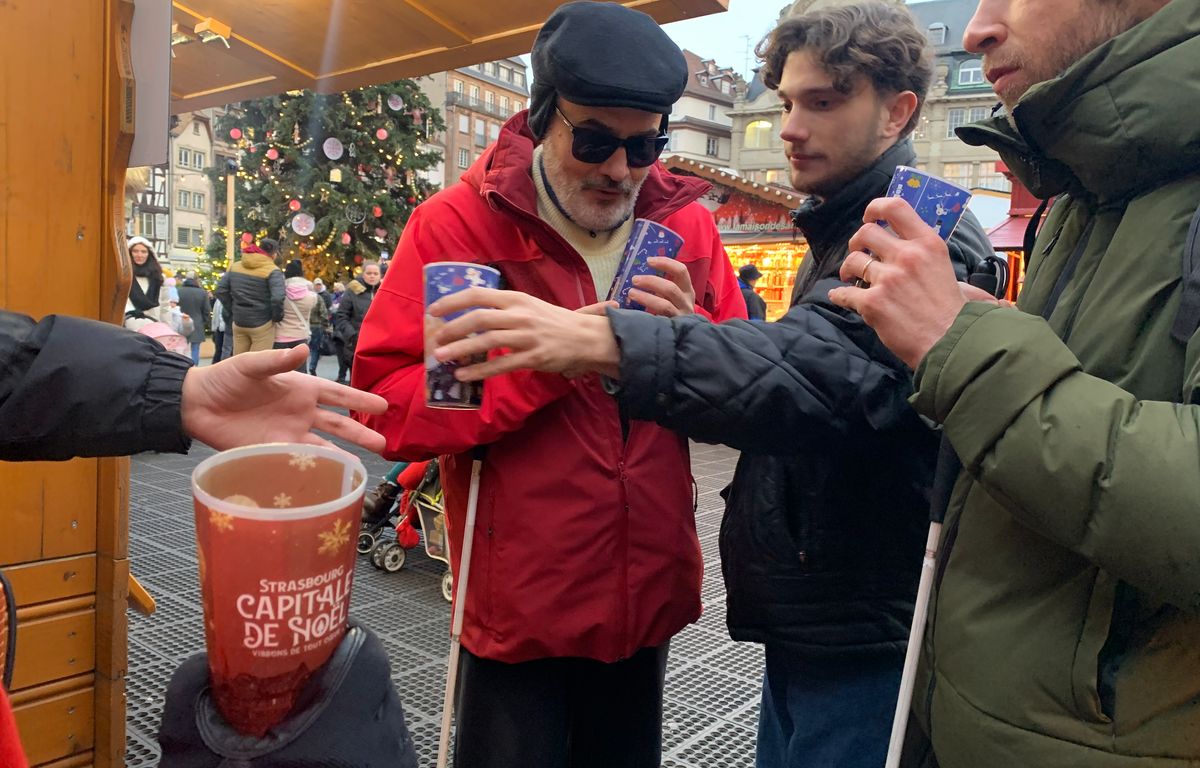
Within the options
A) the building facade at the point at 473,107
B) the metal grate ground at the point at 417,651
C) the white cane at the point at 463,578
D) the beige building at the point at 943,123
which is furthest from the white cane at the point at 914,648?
the building facade at the point at 473,107

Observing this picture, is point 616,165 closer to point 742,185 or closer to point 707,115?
point 742,185

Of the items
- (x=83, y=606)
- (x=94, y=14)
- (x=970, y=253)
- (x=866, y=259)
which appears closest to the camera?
(x=866, y=259)

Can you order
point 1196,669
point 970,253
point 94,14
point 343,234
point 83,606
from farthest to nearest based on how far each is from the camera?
point 343,234 < point 83,606 < point 94,14 < point 970,253 < point 1196,669

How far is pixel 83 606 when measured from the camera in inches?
99.0

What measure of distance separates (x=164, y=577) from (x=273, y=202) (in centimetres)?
1184

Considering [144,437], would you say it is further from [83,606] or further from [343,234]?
[343,234]

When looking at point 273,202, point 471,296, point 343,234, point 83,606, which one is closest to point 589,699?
point 471,296

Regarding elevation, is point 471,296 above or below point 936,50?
below

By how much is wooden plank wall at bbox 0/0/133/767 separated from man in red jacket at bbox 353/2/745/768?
1.15 metres

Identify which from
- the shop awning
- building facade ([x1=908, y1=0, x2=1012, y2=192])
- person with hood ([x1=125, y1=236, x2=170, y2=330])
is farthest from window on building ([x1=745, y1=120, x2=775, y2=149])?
the shop awning

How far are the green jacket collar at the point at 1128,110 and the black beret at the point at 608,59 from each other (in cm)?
88

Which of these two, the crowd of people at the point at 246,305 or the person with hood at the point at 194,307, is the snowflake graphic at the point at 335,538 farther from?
the person with hood at the point at 194,307

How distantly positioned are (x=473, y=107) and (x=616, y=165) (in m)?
59.7

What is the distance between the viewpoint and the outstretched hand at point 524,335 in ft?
4.67
